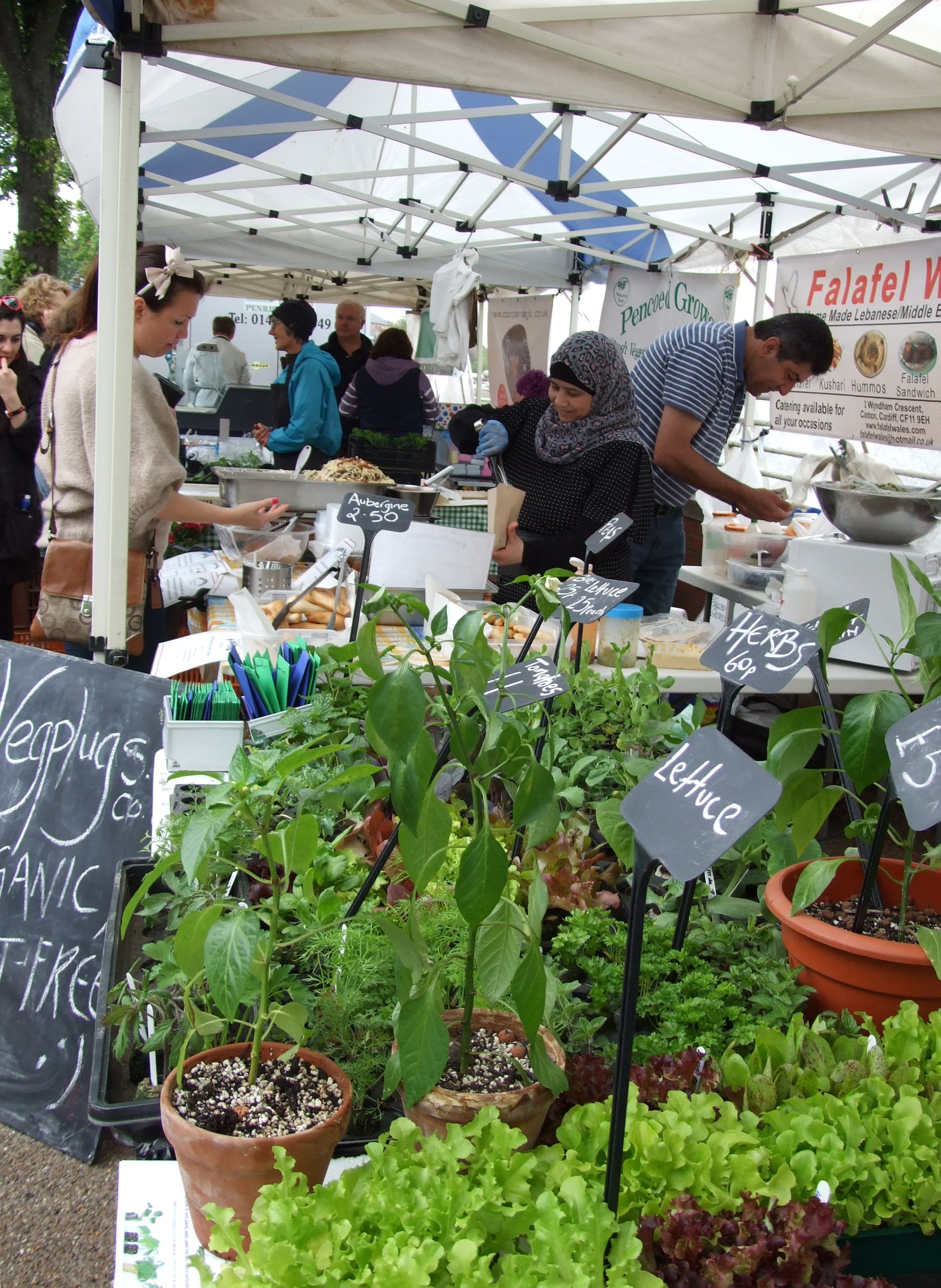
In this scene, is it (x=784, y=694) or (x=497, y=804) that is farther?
(x=784, y=694)

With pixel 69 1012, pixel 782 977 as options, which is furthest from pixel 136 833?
pixel 782 977

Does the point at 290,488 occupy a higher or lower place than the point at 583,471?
lower

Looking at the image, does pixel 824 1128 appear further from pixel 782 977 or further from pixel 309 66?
pixel 309 66

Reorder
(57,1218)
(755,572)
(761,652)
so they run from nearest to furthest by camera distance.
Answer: (761,652), (57,1218), (755,572)

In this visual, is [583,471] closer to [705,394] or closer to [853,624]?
[705,394]

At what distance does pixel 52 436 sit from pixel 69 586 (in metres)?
0.43

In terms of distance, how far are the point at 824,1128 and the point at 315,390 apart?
213 inches

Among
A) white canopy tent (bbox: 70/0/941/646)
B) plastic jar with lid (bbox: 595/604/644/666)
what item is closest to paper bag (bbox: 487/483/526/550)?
plastic jar with lid (bbox: 595/604/644/666)

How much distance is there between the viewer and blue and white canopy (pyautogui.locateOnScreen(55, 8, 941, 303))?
541 cm

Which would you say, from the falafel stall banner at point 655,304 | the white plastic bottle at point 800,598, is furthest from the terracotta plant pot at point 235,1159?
the falafel stall banner at point 655,304

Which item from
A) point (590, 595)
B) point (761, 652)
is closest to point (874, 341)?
point (590, 595)

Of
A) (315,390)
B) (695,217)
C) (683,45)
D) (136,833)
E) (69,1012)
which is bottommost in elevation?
(69,1012)

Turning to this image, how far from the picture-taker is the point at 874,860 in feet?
4.67

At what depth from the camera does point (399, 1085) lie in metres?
1.28
